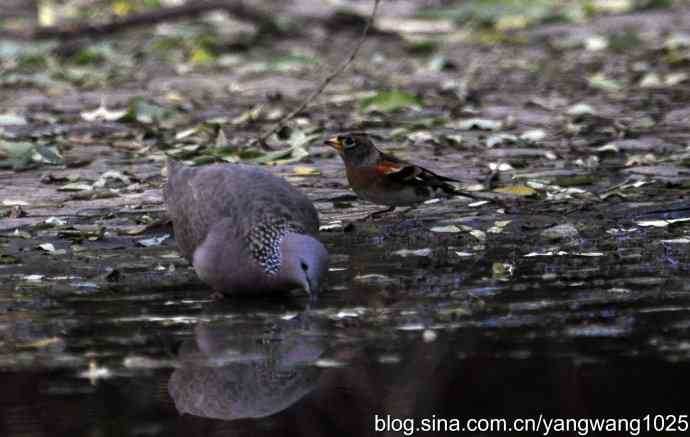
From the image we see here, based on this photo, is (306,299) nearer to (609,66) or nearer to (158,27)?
(609,66)

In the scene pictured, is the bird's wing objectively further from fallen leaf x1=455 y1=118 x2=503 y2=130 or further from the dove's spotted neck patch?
fallen leaf x1=455 y1=118 x2=503 y2=130

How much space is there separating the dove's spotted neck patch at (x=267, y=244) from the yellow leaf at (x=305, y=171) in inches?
122

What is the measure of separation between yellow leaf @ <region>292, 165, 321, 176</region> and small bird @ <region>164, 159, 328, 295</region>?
2.62 metres

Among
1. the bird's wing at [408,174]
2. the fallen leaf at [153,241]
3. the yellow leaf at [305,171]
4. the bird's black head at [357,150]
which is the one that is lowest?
the yellow leaf at [305,171]

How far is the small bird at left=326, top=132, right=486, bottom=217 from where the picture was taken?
24.3 feet

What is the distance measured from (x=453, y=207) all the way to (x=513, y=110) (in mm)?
3483

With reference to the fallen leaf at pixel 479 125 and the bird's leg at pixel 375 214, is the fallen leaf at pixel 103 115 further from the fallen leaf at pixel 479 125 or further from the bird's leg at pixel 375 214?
the bird's leg at pixel 375 214

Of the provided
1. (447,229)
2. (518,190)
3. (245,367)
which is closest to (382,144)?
(518,190)

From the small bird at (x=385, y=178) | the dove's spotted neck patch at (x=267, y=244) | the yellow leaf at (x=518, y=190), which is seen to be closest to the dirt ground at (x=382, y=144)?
the yellow leaf at (x=518, y=190)

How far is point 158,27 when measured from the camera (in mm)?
16719

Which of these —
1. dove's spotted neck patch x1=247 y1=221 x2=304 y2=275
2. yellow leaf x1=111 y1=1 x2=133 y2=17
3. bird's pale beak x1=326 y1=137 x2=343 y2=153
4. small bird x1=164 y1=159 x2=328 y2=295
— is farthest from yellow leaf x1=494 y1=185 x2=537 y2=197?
yellow leaf x1=111 y1=1 x2=133 y2=17

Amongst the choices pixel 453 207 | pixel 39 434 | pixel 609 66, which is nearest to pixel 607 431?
pixel 39 434

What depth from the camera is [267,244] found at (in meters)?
5.59

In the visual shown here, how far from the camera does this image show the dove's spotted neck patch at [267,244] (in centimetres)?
558
